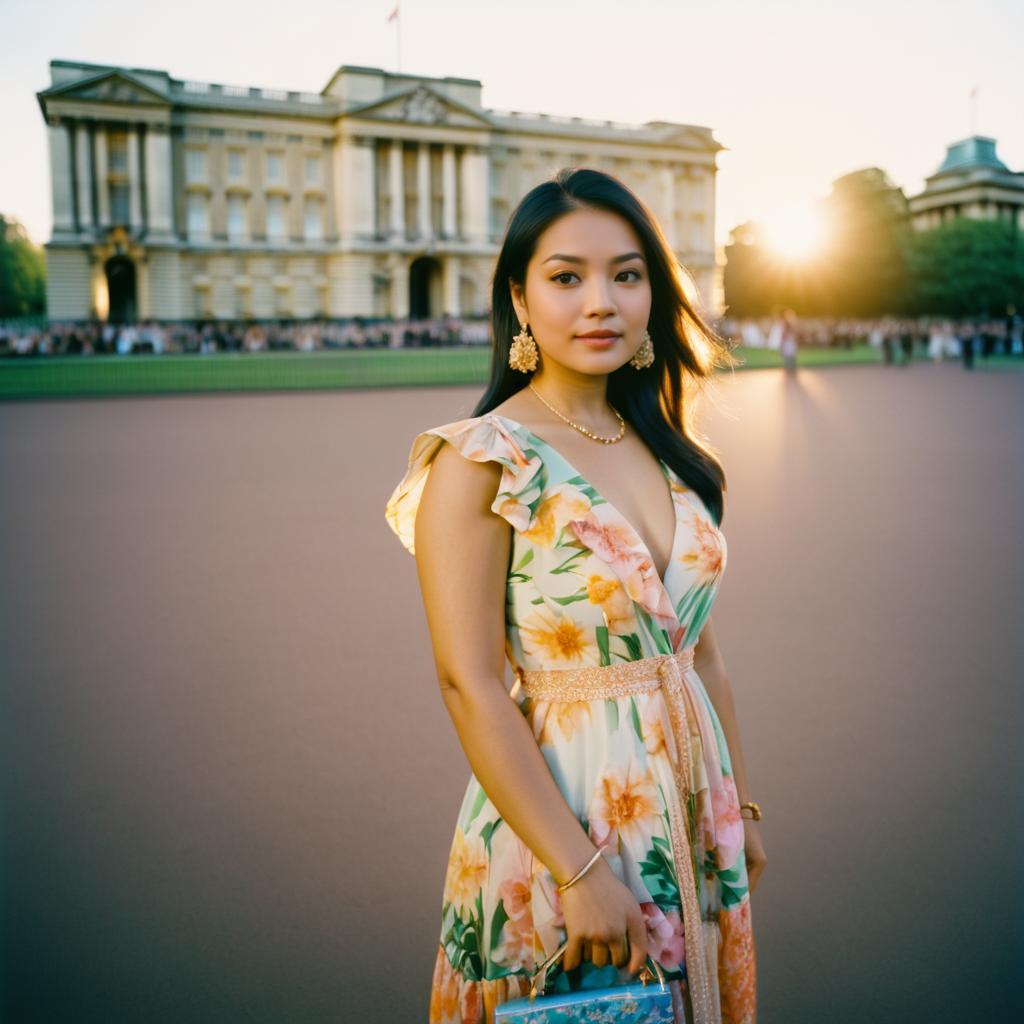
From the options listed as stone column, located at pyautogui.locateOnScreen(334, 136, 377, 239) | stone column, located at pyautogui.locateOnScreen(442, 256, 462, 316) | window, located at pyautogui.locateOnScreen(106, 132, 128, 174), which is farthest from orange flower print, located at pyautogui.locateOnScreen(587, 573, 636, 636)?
stone column, located at pyautogui.locateOnScreen(442, 256, 462, 316)

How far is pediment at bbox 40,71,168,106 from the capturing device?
183 feet

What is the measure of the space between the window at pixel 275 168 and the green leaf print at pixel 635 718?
213 feet

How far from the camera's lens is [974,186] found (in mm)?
85750

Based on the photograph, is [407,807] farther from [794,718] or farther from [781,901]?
[794,718]

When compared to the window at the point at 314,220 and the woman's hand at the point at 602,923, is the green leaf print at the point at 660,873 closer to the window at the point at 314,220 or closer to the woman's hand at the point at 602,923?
the woman's hand at the point at 602,923

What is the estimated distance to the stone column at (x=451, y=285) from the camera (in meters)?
64.8

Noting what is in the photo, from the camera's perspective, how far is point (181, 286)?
60.0 meters

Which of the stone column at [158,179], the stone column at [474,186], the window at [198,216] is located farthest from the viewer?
the stone column at [474,186]

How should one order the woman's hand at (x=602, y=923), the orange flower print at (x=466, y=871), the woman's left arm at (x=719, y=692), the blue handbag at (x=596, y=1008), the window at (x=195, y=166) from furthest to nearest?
1. the window at (x=195, y=166)
2. the woman's left arm at (x=719, y=692)
3. the orange flower print at (x=466, y=871)
4. the woman's hand at (x=602, y=923)
5. the blue handbag at (x=596, y=1008)

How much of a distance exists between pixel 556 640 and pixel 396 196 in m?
65.2

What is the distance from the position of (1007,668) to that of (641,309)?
14.8 feet

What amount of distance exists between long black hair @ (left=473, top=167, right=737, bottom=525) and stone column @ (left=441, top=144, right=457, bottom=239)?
65.2 meters

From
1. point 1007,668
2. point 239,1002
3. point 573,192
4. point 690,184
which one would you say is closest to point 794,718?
point 1007,668

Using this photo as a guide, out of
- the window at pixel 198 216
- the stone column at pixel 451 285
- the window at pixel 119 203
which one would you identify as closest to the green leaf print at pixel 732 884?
the window at pixel 119 203
